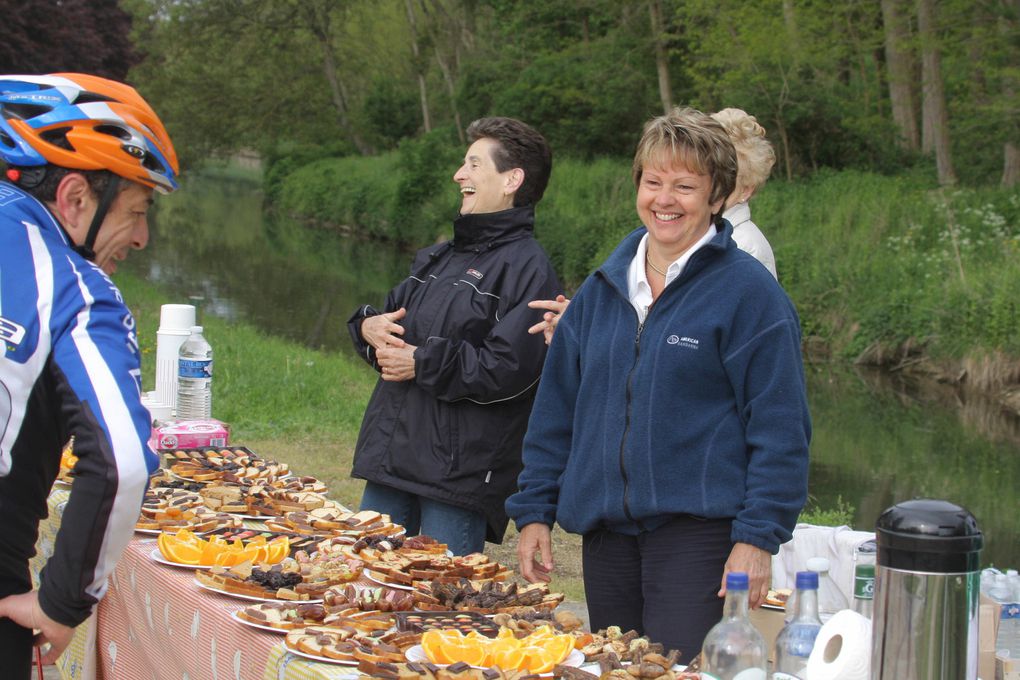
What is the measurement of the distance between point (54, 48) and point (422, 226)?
34.9ft

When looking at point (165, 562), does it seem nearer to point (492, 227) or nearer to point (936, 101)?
point (492, 227)

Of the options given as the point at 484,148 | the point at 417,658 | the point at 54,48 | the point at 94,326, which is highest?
the point at 54,48

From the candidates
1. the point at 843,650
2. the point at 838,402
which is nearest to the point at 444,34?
the point at 838,402

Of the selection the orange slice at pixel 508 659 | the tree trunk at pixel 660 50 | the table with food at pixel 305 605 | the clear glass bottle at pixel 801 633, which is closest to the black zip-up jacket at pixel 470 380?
the table with food at pixel 305 605

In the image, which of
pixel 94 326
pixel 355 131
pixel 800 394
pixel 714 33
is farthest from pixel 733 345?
pixel 355 131

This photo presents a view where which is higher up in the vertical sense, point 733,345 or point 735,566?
point 733,345

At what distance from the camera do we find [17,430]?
2330 mm

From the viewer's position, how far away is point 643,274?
3.53 meters

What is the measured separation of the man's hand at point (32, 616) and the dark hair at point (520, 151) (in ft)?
8.50

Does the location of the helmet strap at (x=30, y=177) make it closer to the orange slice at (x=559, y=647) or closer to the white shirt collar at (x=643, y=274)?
the orange slice at (x=559, y=647)

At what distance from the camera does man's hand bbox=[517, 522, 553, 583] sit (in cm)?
→ 367

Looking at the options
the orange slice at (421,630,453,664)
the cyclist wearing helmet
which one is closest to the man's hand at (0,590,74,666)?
the cyclist wearing helmet

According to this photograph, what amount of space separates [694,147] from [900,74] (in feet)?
80.0

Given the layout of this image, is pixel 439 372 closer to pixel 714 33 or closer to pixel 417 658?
pixel 417 658
